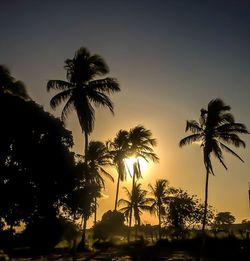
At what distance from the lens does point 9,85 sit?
2725cm

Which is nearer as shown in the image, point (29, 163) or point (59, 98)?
point (29, 163)

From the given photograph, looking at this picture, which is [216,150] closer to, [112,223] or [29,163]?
[29,163]

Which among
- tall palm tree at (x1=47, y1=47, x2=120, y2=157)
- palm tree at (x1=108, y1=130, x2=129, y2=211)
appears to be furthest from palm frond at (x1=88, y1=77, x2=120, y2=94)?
palm tree at (x1=108, y1=130, x2=129, y2=211)

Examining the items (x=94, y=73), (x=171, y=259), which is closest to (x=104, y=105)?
(x=94, y=73)

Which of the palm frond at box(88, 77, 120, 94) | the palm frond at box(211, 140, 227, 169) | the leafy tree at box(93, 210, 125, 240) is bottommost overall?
the leafy tree at box(93, 210, 125, 240)

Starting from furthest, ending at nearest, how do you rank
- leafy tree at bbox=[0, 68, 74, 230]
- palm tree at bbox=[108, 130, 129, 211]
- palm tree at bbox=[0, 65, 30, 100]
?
palm tree at bbox=[108, 130, 129, 211], palm tree at bbox=[0, 65, 30, 100], leafy tree at bbox=[0, 68, 74, 230]

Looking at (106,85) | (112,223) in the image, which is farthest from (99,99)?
(112,223)

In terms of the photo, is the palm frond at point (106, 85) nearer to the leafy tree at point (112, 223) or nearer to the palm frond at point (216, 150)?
the palm frond at point (216, 150)

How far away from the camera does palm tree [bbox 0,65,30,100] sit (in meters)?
26.7

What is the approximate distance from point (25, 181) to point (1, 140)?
303 centimetres

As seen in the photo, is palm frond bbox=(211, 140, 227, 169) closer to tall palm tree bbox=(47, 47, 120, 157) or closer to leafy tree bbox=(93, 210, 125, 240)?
tall palm tree bbox=(47, 47, 120, 157)

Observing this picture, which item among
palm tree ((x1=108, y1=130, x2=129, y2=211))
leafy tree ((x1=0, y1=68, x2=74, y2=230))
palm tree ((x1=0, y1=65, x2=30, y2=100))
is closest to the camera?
leafy tree ((x1=0, y1=68, x2=74, y2=230))

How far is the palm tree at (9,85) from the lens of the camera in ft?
87.6

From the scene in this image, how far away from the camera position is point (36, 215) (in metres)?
24.5
